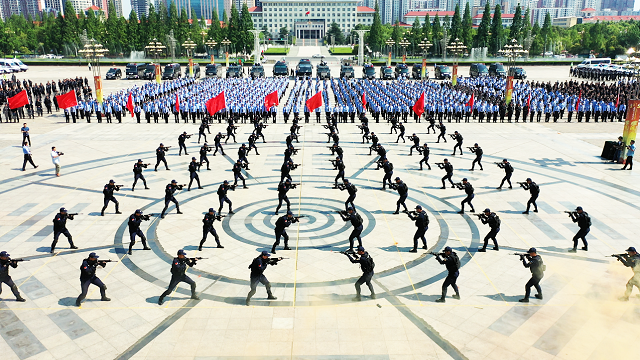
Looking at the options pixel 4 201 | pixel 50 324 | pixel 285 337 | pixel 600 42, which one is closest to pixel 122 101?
pixel 4 201

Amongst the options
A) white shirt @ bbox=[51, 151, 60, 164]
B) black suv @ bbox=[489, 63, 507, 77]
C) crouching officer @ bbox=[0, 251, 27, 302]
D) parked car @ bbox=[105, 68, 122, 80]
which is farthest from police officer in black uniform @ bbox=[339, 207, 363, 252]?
parked car @ bbox=[105, 68, 122, 80]

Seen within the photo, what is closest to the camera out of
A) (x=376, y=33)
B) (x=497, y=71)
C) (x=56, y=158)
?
(x=56, y=158)

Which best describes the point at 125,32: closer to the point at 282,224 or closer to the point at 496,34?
the point at 496,34

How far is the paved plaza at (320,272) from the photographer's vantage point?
31.0 ft

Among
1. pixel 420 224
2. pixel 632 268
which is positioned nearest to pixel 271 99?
pixel 420 224

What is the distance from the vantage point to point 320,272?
12383mm

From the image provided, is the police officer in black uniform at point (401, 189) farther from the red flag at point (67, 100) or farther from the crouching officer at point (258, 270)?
the red flag at point (67, 100)

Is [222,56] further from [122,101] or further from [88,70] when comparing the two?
[122,101]

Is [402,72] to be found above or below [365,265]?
above

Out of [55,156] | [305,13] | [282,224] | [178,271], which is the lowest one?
[178,271]

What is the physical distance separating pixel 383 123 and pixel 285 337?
86.8ft

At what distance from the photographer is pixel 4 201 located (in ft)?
58.0

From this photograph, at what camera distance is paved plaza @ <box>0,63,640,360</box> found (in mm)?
9461

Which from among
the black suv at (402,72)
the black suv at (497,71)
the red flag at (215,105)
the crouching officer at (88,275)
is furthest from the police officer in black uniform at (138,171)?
the black suv at (497,71)
